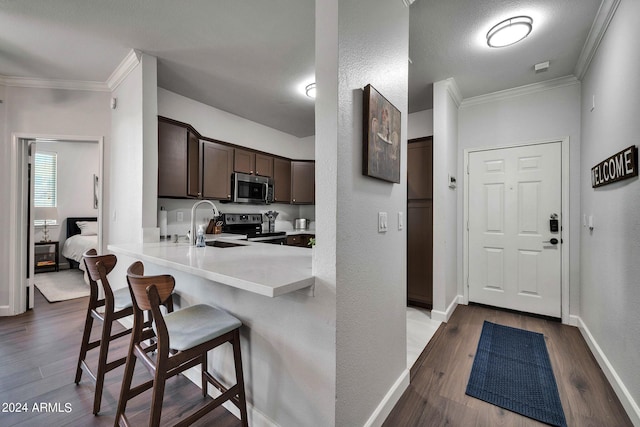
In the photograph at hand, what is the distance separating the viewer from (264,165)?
431 cm

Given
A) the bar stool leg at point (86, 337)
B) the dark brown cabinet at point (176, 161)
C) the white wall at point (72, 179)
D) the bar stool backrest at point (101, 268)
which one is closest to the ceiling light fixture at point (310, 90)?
the dark brown cabinet at point (176, 161)

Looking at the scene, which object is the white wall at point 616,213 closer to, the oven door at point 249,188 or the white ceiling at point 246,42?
the white ceiling at point 246,42

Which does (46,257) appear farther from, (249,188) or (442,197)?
(442,197)

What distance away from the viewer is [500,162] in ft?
10.8

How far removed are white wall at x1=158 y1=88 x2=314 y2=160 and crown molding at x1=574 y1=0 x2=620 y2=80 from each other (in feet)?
12.4

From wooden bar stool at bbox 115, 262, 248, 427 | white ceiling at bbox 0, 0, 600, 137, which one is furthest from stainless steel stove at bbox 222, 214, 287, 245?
wooden bar stool at bbox 115, 262, 248, 427

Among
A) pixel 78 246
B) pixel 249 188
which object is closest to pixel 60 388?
pixel 249 188

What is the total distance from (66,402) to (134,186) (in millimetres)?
1698

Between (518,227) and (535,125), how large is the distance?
1.17 metres

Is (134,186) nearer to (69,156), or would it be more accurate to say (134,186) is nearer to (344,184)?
(344,184)

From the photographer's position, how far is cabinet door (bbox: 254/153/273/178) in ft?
13.7

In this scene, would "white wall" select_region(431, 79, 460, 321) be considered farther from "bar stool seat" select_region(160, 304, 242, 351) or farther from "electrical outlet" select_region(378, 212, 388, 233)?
"bar stool seat" select_region(160, 304, 242, 351)

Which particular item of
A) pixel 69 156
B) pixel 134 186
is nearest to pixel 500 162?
pixel 134 186

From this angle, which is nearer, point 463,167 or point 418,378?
point 418,378
